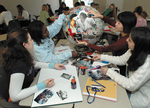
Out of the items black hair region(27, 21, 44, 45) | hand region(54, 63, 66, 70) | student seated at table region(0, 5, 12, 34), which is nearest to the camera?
hand region(54, 63, 66, 70)

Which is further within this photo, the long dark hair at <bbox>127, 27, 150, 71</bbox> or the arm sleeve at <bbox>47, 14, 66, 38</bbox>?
the arm sleeve at <bbox>47, 14, 66, 38</bbox>

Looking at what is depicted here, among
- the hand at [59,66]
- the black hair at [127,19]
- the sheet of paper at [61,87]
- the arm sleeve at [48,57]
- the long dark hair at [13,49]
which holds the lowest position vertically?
the sheet of paper at [61,87]

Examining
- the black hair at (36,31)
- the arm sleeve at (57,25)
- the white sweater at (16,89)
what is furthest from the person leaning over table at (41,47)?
the white sweater at (16,89)

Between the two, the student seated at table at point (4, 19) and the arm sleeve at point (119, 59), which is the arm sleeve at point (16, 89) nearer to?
→ the arm sleeve at point (119, 59)

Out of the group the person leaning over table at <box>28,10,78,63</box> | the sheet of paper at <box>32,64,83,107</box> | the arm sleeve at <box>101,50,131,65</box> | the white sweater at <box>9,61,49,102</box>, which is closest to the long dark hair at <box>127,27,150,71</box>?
the arm sleeve at <box>101,50,131,65</box>

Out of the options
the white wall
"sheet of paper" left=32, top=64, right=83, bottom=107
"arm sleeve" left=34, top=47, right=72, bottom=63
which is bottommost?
Answer: "sheet of paper" left=32, top=64, right=83, bottom=107

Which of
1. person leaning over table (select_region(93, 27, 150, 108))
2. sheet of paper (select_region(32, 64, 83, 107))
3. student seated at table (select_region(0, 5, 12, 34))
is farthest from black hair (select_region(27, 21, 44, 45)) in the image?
student seated at table (select_region(0, 5, 12, 34))

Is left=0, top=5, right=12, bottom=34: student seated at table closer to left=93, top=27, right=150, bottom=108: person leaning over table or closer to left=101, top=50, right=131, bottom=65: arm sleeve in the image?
left=101, top=50, right=131, bottom=65: arm sleeve

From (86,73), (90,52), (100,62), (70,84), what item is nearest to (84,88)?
(70,84)

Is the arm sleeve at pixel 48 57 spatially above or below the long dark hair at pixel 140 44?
below

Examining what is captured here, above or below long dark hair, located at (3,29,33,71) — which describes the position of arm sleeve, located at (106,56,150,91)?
below

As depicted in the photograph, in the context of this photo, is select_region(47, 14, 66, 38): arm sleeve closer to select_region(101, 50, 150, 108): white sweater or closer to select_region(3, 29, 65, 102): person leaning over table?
select_region(3, 29, 65, 102): person leaning over table

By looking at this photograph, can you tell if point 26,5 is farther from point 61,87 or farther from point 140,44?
point 140,44

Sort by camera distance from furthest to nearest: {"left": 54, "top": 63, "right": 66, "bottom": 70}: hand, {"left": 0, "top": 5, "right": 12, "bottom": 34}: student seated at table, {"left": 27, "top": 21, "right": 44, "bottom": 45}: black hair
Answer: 1. {"left": 0, "top": 5, "right": 12, "bottom": 34}: student seated at table
2. {"left": 27, "top": 21, "right": 44, "bottom": 45}: black hair
3. {"left": 54, "top": 63, "right": 66, "bottom": 70}: hand
